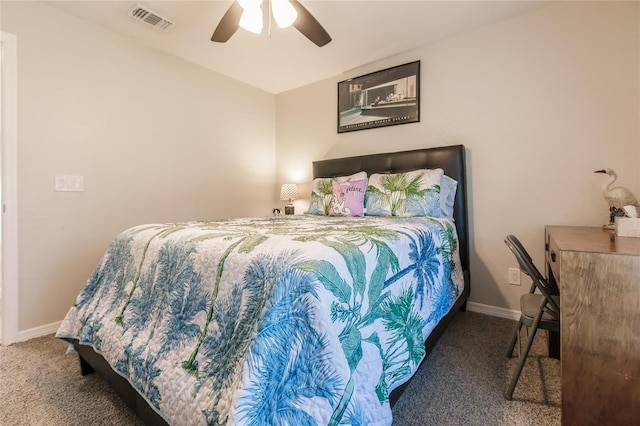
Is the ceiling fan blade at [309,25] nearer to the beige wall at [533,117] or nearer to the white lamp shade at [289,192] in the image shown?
the beige wall at [533,117]

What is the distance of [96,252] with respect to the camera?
2268mm

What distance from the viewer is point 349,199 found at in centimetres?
242

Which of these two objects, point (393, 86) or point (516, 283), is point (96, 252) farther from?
point (516, 283)

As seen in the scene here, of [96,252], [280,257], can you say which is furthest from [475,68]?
[96,252]

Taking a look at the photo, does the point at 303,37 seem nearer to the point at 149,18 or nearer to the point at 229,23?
the point at 229,23

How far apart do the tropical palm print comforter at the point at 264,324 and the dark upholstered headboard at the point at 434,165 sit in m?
1.05

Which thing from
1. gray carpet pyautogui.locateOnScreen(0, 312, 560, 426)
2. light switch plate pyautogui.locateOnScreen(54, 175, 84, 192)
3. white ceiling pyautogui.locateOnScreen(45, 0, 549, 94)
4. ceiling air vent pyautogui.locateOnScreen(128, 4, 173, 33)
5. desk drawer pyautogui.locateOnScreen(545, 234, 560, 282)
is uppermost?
white ceiling pyautogui.locateOnScreen(45, 0, 549, 94)

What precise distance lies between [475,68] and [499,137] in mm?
609

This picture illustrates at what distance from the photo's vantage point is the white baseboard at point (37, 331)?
194 centimetres

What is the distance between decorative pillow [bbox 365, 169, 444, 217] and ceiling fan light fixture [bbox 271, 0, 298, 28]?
134 centimetres

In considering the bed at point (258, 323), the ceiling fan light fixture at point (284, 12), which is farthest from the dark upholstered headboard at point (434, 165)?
the ceiling fan light fixture at point (284, 12)

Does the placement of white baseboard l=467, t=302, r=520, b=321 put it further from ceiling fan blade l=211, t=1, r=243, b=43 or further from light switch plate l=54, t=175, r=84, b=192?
light switch plate l=54, t=175, r=84, b=192

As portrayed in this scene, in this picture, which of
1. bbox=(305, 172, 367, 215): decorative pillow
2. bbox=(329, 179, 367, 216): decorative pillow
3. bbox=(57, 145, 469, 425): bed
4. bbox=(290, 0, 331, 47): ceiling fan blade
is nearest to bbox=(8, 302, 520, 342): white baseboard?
bbox=(57, 145, 469, 425): bed

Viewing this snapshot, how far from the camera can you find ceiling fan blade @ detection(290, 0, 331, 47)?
170 cm
